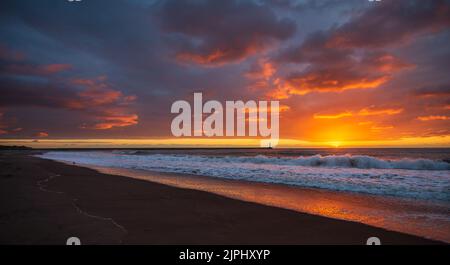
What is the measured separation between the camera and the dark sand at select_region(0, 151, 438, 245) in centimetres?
488

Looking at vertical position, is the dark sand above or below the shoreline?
above

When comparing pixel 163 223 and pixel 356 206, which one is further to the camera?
pixel 356 206

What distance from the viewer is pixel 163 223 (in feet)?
19.2

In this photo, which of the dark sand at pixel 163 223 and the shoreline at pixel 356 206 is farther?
the shoreline at pixel 356 206

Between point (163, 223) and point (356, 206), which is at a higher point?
point (163, 223)

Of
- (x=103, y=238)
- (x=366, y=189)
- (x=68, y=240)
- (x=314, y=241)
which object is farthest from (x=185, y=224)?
(x=366, y=189)

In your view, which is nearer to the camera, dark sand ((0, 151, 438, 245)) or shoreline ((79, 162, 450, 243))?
dark sand ((0, 151, 438, 245))

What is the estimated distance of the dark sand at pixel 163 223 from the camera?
4.88 meters

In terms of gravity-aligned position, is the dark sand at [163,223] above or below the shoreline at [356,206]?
above

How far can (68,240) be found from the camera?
14.6 feet
